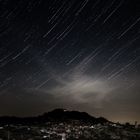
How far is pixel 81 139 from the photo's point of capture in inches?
3312

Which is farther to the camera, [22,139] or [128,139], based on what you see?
[128,139]

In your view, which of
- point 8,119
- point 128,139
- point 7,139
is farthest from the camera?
point 8,119

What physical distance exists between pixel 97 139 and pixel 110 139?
364cm

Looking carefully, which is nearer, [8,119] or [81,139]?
[81,139]

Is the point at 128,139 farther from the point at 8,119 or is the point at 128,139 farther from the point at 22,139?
the point at 8,119

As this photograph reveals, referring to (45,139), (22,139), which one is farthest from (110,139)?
(22,139)

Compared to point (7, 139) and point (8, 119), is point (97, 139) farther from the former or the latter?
point (8, 119)

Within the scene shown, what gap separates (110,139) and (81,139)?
821 cm

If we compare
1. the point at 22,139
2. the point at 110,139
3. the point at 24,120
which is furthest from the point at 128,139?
the point at 24,120

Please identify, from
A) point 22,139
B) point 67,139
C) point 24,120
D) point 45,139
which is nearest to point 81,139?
point 67,139

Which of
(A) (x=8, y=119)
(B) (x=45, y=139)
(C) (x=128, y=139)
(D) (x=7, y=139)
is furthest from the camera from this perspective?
(A) (x=8, y=119)

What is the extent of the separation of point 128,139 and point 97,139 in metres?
10.1

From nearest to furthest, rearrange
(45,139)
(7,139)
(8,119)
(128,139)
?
(7,139) < (45,139) < (128,139) < (8,119)

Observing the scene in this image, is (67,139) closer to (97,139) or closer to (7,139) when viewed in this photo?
(97,139)
